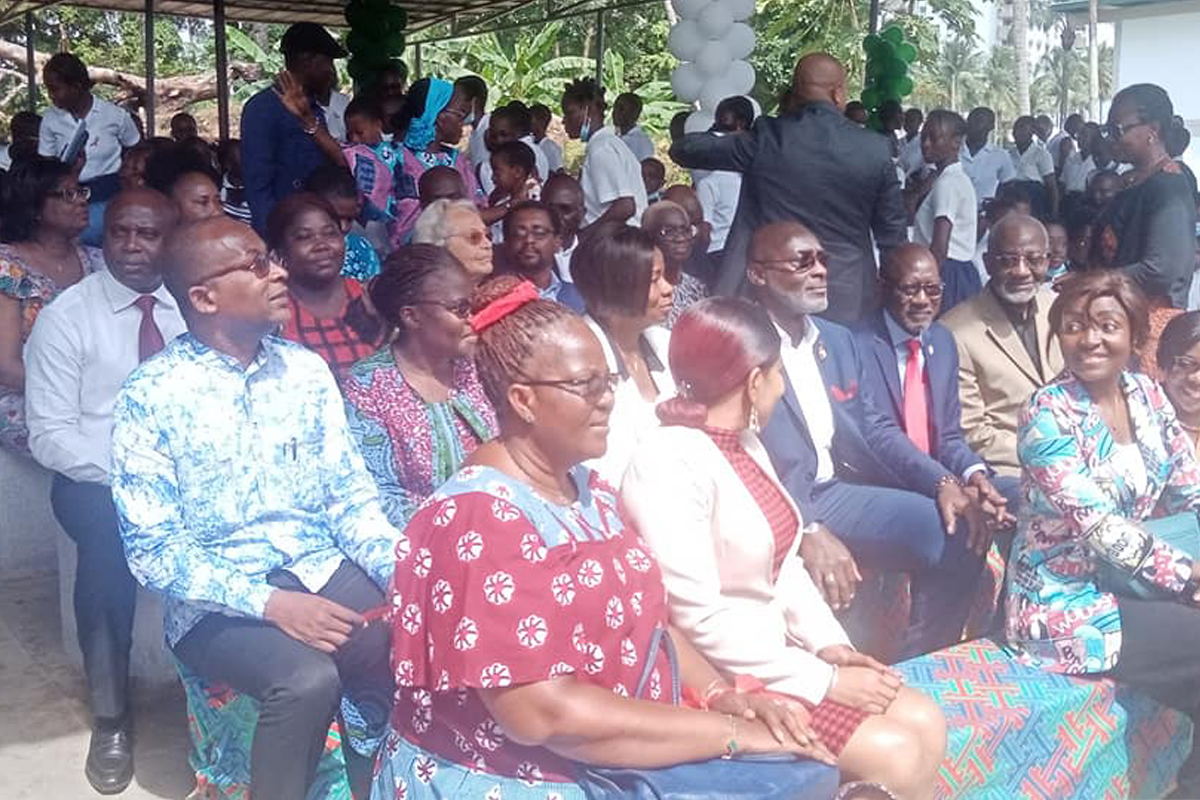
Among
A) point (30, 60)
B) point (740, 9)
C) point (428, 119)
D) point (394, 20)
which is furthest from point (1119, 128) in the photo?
point (30, 60)

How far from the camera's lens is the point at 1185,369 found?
3.21 m

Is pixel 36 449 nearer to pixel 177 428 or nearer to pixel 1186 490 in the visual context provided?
pixel 177 428

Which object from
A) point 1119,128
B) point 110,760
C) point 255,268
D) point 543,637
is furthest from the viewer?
point 1119,128

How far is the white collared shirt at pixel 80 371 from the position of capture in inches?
121

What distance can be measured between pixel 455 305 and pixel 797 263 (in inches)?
37.5

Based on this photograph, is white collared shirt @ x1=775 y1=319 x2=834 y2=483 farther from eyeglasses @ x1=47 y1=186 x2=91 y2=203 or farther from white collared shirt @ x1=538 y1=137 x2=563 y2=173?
white collared shirt @ x1=538 y1=137 x2=563 y2=173

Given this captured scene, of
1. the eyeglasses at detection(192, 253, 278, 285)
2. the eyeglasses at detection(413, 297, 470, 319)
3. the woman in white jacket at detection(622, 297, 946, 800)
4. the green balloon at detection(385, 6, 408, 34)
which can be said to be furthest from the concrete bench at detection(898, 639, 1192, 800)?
the green balloon at detection(385, 6, 408, 34)

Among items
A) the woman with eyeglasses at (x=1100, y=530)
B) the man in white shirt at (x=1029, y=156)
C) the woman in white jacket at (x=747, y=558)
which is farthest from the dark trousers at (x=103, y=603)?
the man in white shirt at (x=1029, y=156)

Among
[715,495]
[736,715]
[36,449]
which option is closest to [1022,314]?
[715,495]

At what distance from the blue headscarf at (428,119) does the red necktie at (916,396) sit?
2721 mm

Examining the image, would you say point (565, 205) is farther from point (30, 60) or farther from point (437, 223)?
point (30, 60)

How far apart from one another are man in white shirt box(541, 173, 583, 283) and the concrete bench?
275 centimetres

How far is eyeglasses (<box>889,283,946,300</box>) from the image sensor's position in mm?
3646

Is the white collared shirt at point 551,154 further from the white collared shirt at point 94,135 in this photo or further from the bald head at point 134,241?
the bald head at point 134,241
